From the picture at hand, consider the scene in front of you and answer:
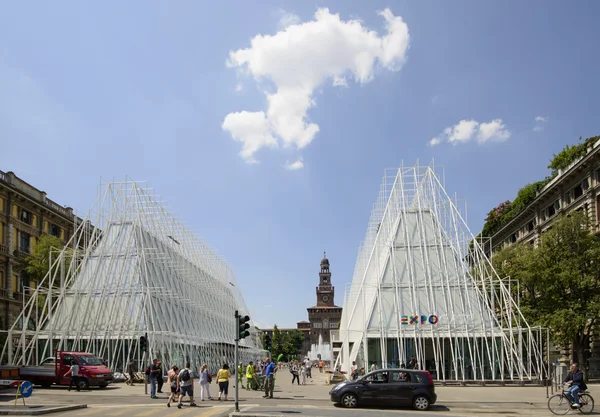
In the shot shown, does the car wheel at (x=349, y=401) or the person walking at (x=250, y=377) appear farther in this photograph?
the person walking at (x=250, y=377)

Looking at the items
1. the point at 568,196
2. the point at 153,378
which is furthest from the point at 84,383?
the point at 568,196

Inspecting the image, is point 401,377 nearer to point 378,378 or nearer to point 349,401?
point 378,378

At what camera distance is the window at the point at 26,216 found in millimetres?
62684

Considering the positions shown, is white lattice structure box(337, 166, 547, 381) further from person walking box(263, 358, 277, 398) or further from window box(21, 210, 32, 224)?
window box(21, 210, 32, 224)

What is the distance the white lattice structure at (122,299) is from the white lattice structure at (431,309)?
1529cm

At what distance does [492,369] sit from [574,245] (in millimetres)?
12495

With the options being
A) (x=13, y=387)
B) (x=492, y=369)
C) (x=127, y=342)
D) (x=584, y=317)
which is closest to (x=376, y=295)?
(x=492, y=369)

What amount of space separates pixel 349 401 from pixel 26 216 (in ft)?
159

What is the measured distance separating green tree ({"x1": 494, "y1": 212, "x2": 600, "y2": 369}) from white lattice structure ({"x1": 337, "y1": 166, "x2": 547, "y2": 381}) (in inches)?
89.2

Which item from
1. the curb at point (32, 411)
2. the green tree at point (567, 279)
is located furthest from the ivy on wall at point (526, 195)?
the curb at point (32, 411)

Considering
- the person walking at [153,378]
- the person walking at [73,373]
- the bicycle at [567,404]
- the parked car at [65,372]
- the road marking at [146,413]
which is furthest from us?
the parked car at [65,372]

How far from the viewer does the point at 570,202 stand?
57406 mm

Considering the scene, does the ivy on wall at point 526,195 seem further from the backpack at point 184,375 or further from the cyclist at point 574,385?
the backpack at point 184,375

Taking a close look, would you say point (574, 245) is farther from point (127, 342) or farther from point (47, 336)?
point (47, 336)
